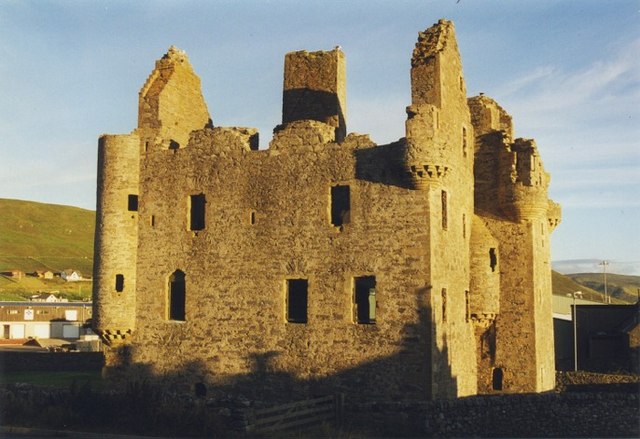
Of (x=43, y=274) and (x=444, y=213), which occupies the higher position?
(x=43, y=274)

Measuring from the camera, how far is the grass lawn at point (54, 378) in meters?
30.2

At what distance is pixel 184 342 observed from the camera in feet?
86.3

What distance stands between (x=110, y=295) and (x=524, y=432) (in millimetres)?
14546

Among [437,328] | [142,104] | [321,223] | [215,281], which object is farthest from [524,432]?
[142,104]

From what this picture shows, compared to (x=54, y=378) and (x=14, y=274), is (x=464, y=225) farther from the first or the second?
(x=14, y=274)

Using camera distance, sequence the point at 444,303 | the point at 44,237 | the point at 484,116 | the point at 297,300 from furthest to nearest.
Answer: the point at 44,237 < the point at 484,116 < the point at 297,300 < the point at 444,303

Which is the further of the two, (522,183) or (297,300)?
(522,183)

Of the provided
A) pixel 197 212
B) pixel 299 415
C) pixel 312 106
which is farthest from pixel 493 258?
pixel 299 415

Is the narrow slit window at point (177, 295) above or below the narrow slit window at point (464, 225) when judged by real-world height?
below

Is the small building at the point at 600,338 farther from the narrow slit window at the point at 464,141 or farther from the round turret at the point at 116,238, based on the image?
the round turret at the point at 116,238

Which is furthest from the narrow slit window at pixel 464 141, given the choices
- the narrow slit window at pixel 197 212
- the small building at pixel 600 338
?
the small building at pixel 600 338

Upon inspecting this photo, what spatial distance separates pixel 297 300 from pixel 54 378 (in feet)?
42.8

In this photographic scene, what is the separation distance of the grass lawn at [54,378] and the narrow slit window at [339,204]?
11.2m

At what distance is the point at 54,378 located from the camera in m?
32.4
